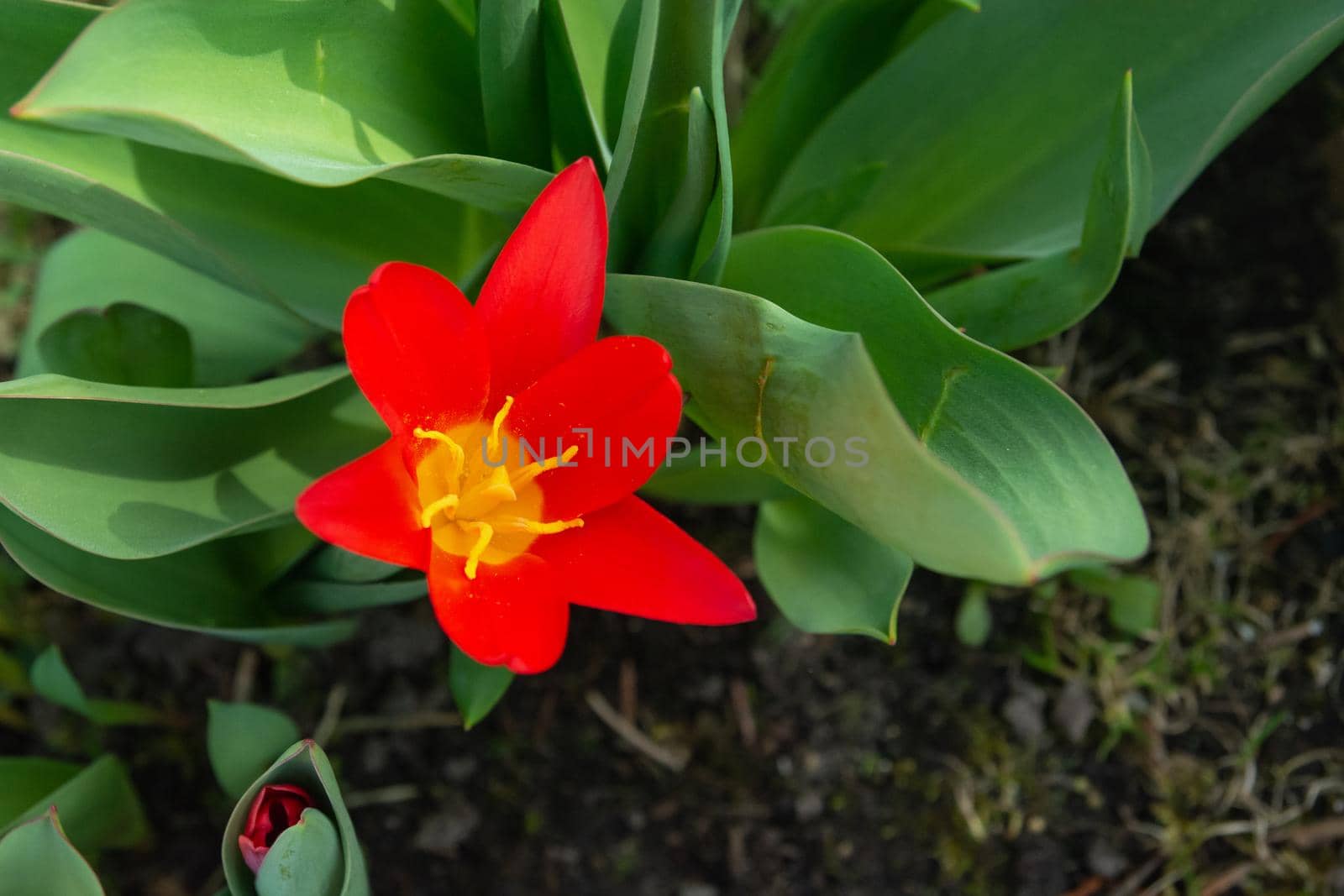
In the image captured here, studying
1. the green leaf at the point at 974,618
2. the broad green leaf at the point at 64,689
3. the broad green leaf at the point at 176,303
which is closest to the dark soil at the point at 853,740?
the green leaf at the point at 974,618

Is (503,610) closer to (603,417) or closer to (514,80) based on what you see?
(603,417)

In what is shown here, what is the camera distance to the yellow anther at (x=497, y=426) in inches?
36.1

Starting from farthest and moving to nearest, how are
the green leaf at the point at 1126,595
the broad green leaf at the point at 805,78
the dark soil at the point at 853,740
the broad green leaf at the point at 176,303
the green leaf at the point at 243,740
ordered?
the green leaf at the point at 1126,595
the dark soil at the point at 853,740
the broad green leaf at the point at 176,303
the broad green leaf at the point at 805,78
the green leaf at the point at 243,740

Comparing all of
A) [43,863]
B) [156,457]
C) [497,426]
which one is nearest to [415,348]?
[497,426]

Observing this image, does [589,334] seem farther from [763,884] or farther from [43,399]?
[763,884]

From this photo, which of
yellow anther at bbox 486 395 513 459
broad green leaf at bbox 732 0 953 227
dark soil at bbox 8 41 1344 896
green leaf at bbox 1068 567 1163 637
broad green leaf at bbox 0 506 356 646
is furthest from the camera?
green leaf at bbox 1068 567 1163 637

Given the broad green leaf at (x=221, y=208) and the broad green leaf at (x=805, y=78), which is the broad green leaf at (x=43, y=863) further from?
the broad green leaf at (x=805, y=78)

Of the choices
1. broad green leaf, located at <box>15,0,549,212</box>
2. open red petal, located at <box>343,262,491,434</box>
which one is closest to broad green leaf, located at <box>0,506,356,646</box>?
open red petal, located at <box>343,262,491,434</box>

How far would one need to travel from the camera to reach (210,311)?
4.55 feet

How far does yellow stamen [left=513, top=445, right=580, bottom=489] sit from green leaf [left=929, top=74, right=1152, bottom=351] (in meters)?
0.47

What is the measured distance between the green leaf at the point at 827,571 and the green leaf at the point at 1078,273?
26cm

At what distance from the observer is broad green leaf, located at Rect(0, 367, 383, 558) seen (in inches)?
36.4

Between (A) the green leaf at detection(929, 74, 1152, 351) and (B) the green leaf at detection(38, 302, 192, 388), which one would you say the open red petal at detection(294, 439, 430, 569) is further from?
(A) the green leaf at detection(929, 74, 1152, 351)

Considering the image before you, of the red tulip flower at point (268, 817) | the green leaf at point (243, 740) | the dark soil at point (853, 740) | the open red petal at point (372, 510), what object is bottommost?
the dark soil at point (853, 740)
